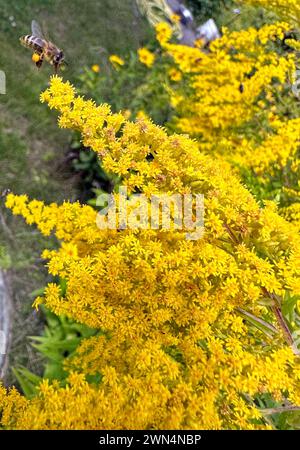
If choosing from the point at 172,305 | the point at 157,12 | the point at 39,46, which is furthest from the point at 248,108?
the point at 157,12

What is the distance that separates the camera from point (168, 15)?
467cm

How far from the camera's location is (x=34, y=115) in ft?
13.1

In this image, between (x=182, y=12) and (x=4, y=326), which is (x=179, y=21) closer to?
(x=182, y=12)

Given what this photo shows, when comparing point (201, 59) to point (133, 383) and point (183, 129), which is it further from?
point (133, 383)

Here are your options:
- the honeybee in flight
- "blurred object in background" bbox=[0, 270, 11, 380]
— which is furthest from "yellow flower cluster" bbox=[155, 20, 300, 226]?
"blurred object in background" bbox=[0, 270, 11, 380]

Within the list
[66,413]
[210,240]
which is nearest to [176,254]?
[210,240]

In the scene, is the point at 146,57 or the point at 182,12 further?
the point at 182,12

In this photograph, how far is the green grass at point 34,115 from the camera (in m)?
3.48

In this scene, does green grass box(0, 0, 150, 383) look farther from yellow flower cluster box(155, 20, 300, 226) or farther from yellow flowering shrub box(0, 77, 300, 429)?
yellow flowering shrub box(0, 77, 300, 429)

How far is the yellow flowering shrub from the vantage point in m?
1.43

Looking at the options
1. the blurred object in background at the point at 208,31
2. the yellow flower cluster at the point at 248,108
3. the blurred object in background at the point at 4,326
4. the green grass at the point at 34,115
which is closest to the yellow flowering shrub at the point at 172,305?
the yellow flower cluster at the point at 248,108

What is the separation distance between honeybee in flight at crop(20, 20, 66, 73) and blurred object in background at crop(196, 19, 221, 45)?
8.53 feet

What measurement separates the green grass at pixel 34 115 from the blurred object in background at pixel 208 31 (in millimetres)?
632

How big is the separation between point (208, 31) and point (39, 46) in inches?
113
